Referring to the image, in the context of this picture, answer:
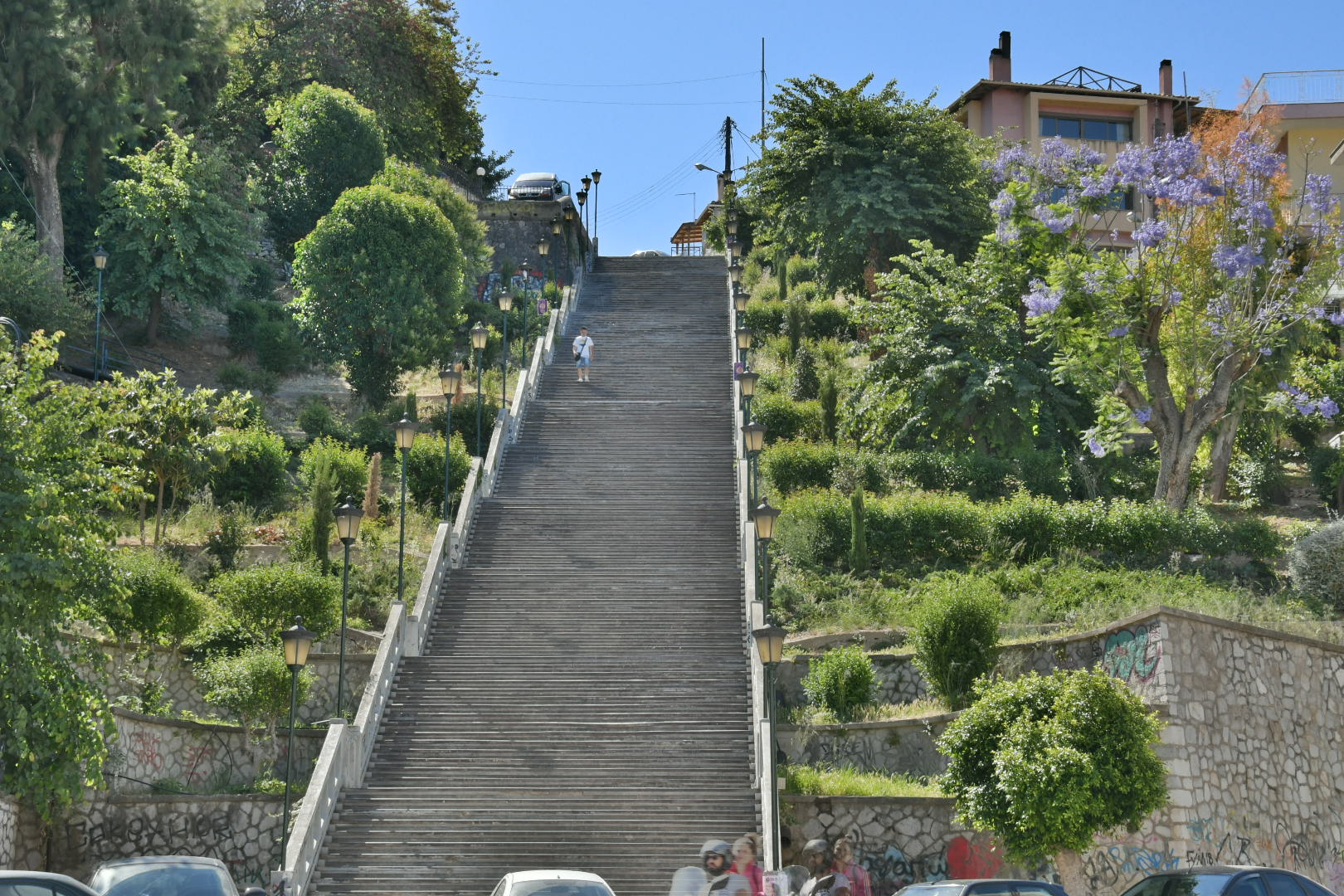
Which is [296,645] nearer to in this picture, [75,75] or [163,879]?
[163,879]

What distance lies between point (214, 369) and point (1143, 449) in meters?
24.0

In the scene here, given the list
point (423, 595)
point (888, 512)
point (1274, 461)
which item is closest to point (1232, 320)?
point (1274, 461)

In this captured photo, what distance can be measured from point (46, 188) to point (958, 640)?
92.2 feet

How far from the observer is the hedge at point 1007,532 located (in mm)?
27656

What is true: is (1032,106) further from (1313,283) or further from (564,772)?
(564,772)

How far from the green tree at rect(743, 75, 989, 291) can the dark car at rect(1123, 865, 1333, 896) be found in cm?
2639

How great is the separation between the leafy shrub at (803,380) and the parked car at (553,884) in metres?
22.7

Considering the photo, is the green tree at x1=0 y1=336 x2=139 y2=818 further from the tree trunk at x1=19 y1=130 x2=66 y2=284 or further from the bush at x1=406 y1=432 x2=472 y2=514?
the tree trunk at x1=19 y1=130 x2=66 y2=284

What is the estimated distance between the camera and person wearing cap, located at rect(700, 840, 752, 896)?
52.6ft

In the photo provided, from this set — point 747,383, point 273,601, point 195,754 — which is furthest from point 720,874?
point 747,383

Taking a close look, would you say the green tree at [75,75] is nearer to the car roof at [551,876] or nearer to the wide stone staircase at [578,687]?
the wide stone staircase at [578,687]

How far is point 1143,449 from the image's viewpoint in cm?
3559

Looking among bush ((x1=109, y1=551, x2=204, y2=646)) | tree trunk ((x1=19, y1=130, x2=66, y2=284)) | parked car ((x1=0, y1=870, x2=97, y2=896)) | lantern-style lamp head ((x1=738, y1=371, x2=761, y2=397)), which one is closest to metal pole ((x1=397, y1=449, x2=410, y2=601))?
bush ((x1=109, y1=551, x2=204, y2=646))

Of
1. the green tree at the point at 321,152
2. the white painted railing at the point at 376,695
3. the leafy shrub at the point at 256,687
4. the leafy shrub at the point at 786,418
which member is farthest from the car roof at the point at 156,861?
the green tree at the point at 321,152
